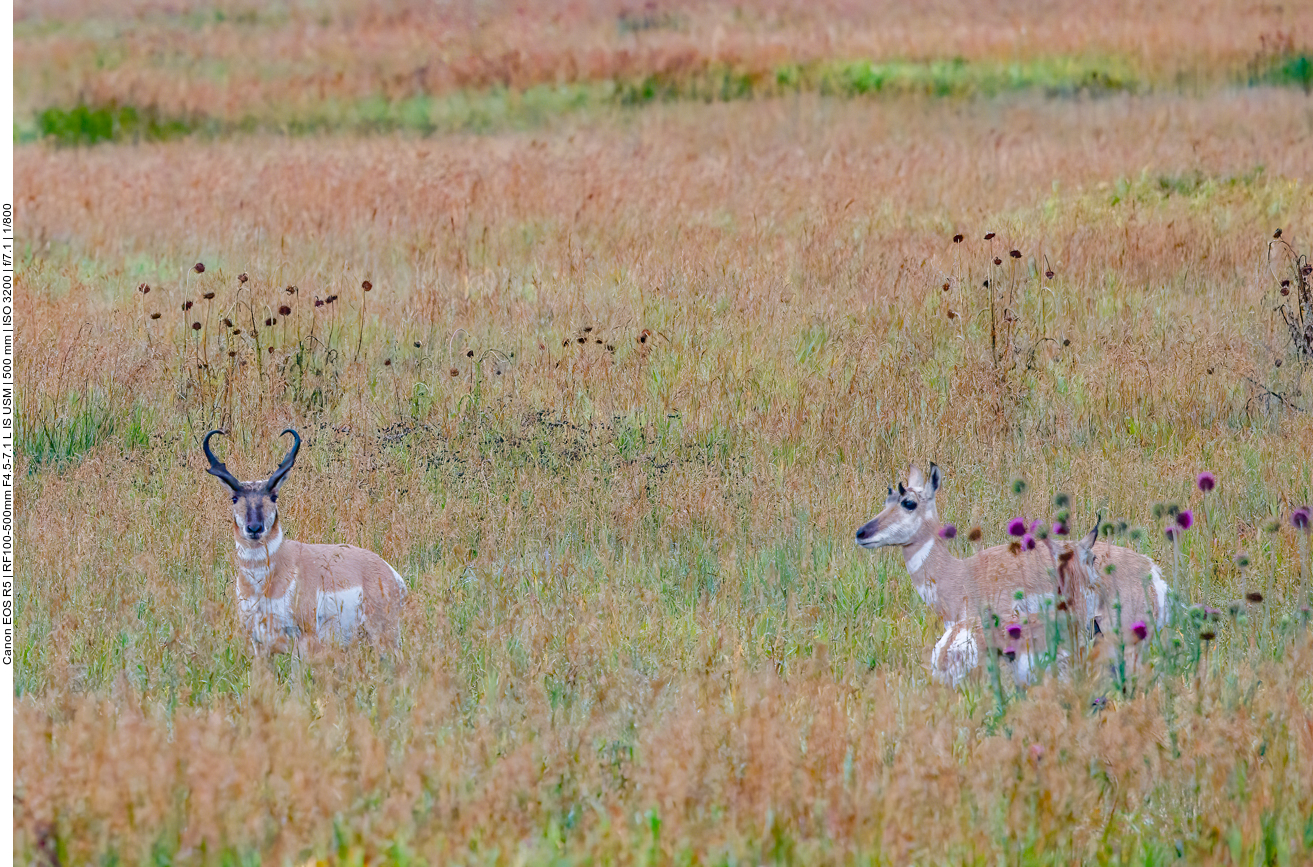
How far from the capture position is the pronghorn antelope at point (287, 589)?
209 inches

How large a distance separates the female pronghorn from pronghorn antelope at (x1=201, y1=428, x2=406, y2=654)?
1748 millimetres

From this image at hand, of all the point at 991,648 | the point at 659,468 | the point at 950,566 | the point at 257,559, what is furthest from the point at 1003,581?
the point at 257,559

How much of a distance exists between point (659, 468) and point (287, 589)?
7.91 ft

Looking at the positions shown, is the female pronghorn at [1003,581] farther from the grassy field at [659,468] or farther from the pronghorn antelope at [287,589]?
the pronghorn antelope at [287,589]

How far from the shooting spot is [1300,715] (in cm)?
421

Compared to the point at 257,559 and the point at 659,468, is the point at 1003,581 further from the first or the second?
the point at 257,559

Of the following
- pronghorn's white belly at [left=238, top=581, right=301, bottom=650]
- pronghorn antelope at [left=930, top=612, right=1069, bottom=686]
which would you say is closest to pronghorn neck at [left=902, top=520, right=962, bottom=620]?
pronghorn antelope at [left=930, top=612, right=1069, bottom=686]

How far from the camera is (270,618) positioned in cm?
532

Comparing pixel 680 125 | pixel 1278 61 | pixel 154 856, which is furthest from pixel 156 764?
pixel 1278 61

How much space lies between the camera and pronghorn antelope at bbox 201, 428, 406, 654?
5.32 m

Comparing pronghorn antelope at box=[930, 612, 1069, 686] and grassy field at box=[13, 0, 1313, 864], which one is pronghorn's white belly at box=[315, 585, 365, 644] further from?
pronghorn antelope at box=[930, 612, 1069, 686]

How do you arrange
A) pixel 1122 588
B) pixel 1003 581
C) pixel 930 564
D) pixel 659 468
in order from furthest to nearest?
1. pixel 659 468
2. pixel 930 564
3. pixel 1003 581
4. pixel 1122 588

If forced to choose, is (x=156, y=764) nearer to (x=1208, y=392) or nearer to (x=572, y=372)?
(x=572, y=372)

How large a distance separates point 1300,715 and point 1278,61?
831 inches
